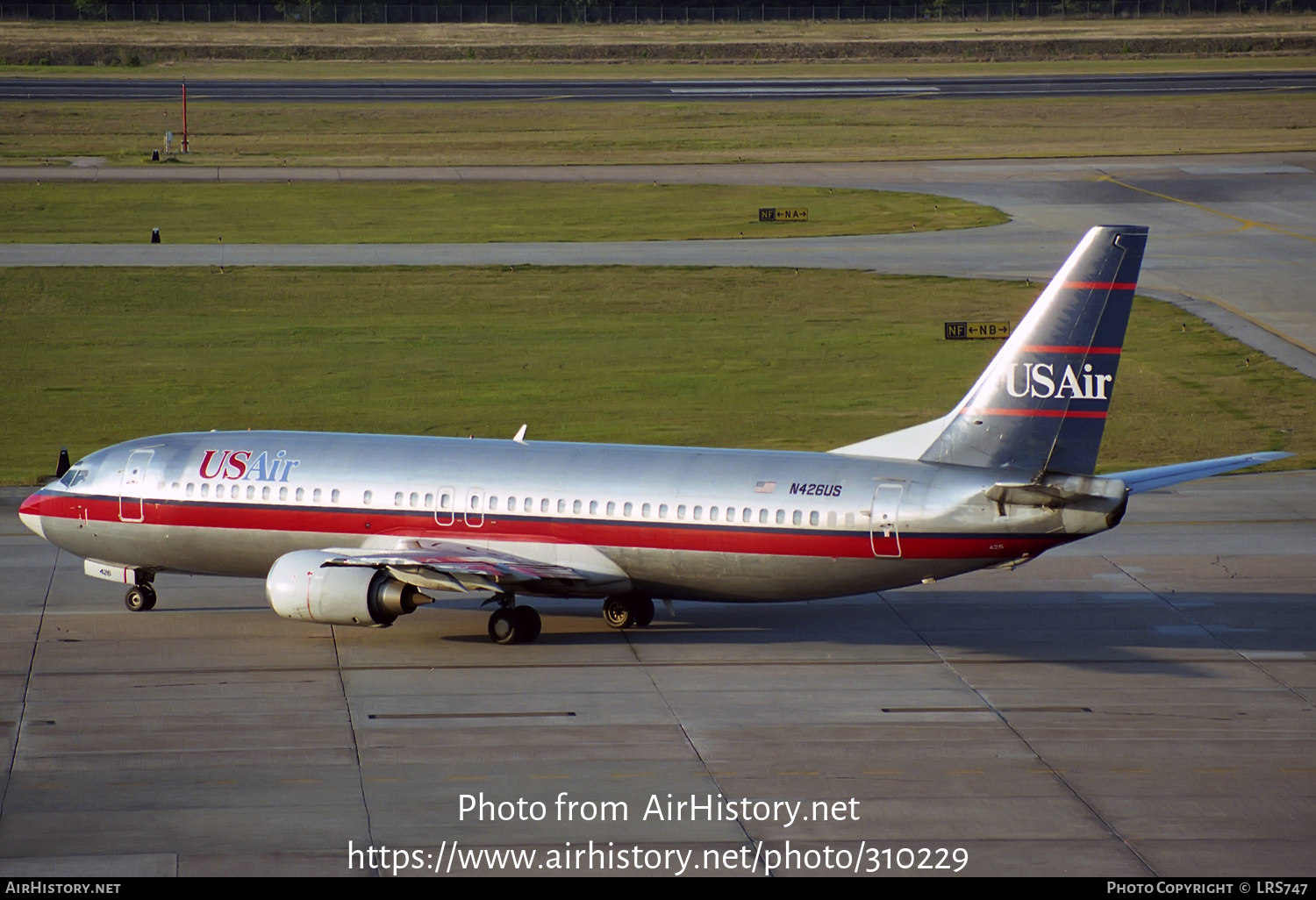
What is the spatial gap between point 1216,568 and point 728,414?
1982cm

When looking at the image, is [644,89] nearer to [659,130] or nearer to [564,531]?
[659,130]

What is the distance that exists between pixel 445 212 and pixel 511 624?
63190mm

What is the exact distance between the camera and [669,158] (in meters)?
110

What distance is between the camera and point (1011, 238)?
85688mm

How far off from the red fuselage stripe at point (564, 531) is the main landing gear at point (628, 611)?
2358 millimetres

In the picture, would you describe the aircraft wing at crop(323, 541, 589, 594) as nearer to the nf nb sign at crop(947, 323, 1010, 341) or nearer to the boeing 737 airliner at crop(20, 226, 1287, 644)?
the boeing 737 airliner at crop(20, 226, 1287, 644)

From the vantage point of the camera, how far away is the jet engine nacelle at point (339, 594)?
32188mm

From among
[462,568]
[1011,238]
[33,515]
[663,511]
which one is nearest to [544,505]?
[462,568]

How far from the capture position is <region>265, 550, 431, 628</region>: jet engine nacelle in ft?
106

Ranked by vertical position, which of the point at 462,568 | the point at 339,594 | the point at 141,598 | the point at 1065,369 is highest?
the point at 1065,369

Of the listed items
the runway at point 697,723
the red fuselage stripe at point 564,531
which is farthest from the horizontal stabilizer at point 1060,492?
the runway at point 697,723

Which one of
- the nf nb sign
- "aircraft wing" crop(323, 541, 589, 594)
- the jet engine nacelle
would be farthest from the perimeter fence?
the jet engine nacelle

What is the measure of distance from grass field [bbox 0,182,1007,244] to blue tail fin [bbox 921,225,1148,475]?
57888mm
